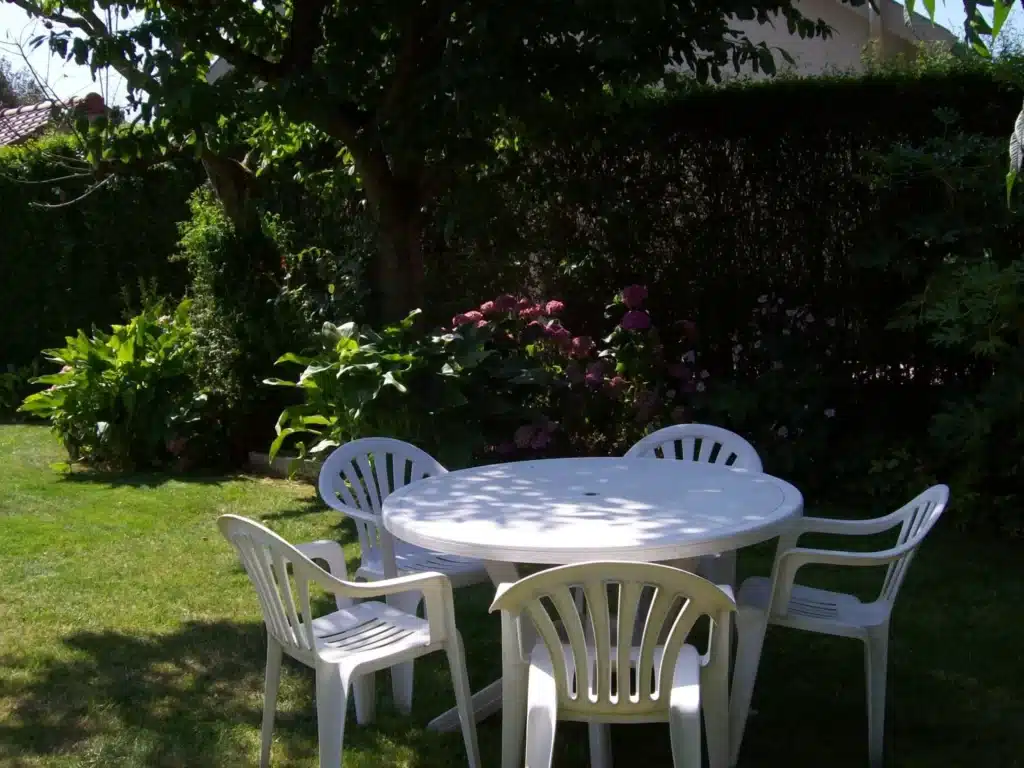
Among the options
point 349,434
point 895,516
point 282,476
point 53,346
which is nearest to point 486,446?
point 349,434

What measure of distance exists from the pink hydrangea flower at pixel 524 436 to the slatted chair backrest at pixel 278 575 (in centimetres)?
370

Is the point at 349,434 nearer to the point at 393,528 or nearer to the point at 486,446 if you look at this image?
the point at 486,446

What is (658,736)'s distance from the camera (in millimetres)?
3920

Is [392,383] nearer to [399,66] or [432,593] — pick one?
[399,66]

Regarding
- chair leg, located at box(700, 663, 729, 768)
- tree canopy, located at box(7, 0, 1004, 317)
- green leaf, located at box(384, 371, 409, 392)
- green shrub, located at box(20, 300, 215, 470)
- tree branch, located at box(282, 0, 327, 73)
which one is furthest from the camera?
green shrub, located at box(20, 300, 215, 470)

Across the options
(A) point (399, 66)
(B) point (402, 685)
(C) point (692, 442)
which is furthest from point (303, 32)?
(B) point (402, 685)

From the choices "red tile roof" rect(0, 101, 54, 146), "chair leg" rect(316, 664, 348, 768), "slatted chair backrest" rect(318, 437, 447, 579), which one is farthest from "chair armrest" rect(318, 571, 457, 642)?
"red tile roof" rect(0, 101, 54, 146)

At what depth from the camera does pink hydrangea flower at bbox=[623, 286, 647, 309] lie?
7.48 m

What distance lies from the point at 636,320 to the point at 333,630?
14.0 ft

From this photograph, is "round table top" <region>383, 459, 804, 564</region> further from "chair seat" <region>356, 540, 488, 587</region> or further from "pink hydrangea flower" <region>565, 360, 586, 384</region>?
"pink hydrangea flower" <region>565, 360, 586, 384</region>

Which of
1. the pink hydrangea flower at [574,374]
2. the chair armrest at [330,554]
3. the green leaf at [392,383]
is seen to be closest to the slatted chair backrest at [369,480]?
the chair armrest at [330,554]

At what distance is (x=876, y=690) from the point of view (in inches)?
140

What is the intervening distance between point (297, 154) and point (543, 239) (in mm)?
2069

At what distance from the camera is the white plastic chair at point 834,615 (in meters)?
3.51
